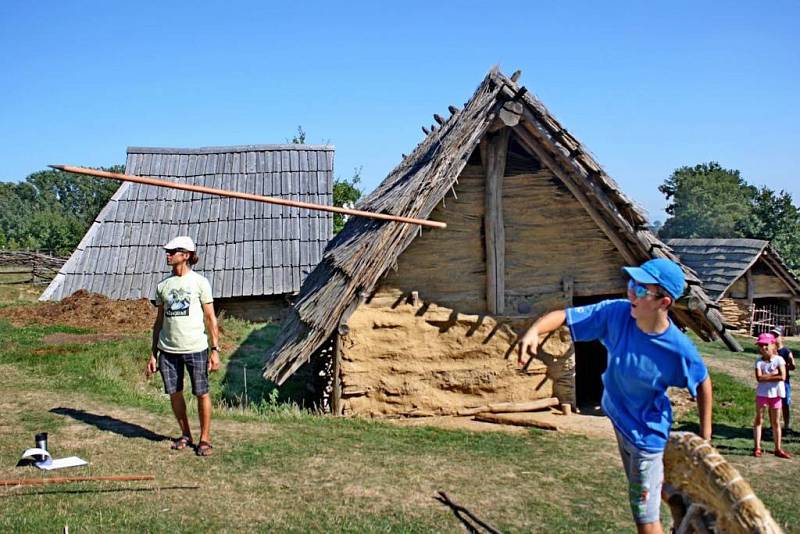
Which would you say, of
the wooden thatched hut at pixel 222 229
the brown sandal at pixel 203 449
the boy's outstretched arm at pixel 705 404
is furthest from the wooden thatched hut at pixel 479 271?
the wooden thatched hut at pixel 222 229

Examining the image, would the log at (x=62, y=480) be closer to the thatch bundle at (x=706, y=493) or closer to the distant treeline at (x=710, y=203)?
the thatch bundle at (x=706, y=493)

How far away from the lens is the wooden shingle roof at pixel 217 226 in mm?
17703

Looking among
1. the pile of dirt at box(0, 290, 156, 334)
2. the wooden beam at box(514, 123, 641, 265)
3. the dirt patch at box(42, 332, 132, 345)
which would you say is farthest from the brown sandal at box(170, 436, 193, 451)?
the pile of dirt at box(0, 290, 156, 334)

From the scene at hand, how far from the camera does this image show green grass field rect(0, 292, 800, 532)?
519 cm

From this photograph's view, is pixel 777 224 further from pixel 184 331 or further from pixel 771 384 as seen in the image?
pixel 184 331

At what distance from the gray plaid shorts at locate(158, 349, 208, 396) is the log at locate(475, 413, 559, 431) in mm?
3911

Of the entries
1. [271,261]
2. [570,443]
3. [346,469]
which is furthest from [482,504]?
[271,261]

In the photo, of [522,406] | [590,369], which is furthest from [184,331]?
[590,369]

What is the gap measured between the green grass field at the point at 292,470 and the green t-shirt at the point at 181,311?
1015 mm

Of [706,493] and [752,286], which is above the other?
[752,286]

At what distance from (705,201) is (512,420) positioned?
50.0 meters

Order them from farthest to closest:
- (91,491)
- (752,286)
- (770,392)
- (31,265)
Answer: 1. (31,265)
2. (752,286)
3. (770,392)
4. (91,491)

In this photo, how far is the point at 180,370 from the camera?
6.42m

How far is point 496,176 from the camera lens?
9.05m
